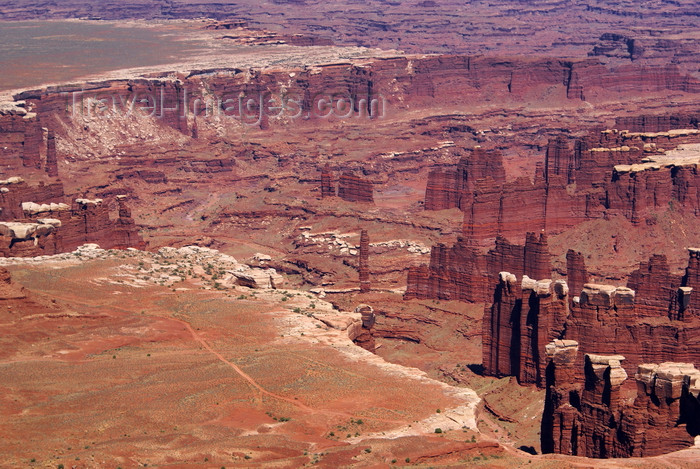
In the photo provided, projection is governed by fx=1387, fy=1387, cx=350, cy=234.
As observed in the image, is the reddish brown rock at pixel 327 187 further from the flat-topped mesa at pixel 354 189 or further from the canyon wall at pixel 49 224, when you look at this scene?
the canyon wall at pixel 49 224

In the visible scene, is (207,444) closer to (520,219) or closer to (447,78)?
(520,219)

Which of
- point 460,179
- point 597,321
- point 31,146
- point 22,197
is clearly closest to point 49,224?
point 22,197

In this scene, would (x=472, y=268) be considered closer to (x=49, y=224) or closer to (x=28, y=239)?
(x=49, y=224)

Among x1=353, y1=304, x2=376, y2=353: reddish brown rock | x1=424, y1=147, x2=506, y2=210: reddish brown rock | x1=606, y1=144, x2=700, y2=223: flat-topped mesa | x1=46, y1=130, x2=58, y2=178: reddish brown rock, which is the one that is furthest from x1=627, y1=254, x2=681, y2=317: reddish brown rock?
x1=46, y1=130, x2=58, y2=178: reddish brown rock

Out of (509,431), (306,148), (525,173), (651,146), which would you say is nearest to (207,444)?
(509,431)

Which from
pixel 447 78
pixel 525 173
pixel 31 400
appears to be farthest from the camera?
pixel 447 78

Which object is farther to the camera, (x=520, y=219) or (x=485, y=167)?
(x=485, y=167)

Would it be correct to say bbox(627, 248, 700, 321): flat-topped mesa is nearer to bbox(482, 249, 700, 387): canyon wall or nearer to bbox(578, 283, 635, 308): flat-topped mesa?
bbox(482, 249, 700, 387): canyon wall
